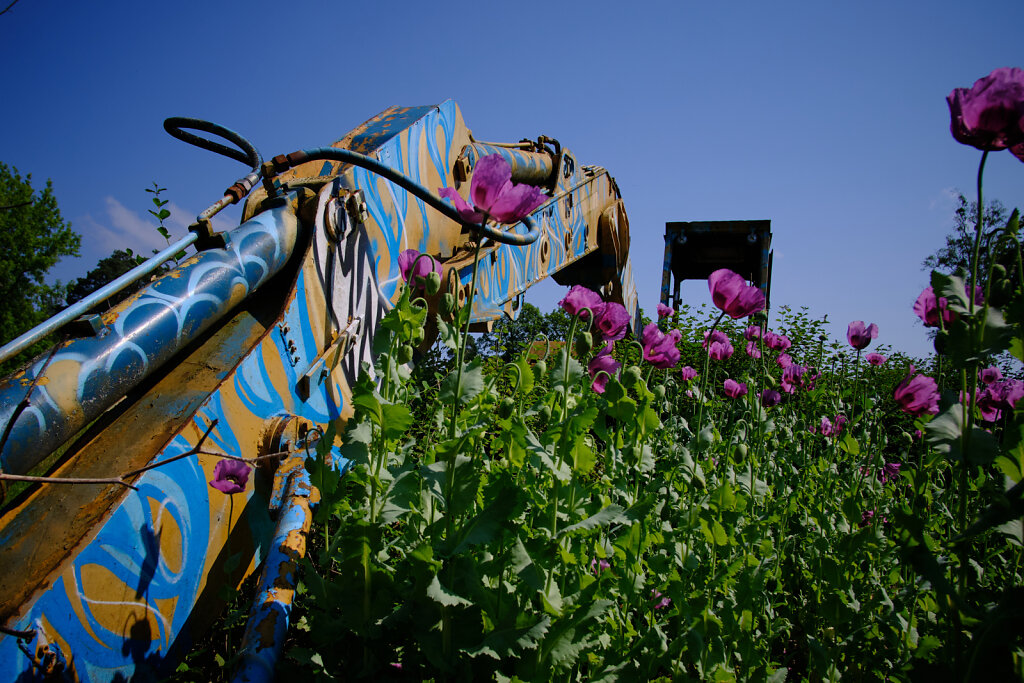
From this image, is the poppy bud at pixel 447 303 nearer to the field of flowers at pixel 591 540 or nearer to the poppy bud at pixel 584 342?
the field of flowers at pixel 591 540

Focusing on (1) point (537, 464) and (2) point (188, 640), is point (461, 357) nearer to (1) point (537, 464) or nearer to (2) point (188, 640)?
(1) point (537, 464)

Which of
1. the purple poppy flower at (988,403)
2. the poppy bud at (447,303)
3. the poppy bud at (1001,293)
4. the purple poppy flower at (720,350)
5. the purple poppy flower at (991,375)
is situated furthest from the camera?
the purple poppy flower at (720,350)

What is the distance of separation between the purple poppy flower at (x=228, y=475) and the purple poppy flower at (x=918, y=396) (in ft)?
7.00

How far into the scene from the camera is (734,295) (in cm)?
176

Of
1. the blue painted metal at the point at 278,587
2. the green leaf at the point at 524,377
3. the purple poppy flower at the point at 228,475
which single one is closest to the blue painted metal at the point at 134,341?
the purple poppy flower at the point at 228,475

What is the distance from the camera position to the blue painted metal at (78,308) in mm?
1060

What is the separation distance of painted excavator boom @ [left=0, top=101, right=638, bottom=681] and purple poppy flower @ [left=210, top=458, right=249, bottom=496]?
2 centimetres

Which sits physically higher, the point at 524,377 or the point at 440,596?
the point at 524,377

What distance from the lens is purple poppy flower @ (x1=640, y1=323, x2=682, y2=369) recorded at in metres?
1.78

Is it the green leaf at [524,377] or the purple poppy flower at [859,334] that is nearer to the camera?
→ the green leaf at [524,377]

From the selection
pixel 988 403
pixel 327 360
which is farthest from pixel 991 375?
pixel 327 360

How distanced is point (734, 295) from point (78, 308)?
A: 5.70ft

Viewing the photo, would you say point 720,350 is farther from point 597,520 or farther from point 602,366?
point 597,520

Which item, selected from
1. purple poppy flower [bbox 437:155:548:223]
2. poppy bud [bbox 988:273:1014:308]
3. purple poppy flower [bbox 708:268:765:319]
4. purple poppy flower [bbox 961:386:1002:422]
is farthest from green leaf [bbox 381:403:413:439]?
purple poppy flower [bbox 961:386:1002:422]
